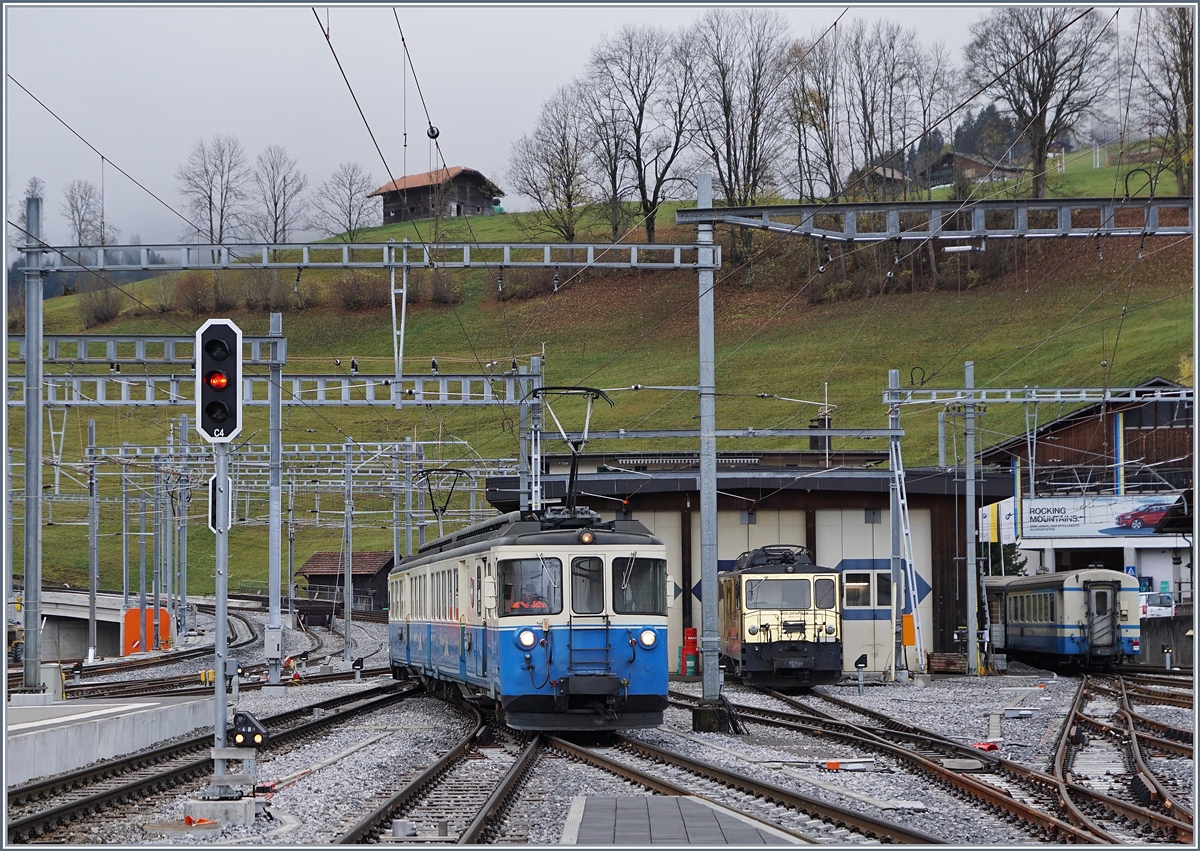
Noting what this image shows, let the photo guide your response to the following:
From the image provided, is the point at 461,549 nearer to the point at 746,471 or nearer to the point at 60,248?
the point at 60,248

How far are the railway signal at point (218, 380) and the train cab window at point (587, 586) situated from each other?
647cm

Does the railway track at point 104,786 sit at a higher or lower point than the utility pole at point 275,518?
lower

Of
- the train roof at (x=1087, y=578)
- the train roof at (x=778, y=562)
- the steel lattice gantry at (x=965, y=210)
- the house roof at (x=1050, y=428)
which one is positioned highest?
the steel lattice gantry at (x=965, y=210)

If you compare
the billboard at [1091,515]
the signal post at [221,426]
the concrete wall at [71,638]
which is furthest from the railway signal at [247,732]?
the concrete wall at [71,638]

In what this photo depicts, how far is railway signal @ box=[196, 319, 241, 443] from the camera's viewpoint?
420 inches

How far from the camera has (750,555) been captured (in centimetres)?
2728

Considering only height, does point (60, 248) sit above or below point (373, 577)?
above

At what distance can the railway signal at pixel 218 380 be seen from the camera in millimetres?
10664

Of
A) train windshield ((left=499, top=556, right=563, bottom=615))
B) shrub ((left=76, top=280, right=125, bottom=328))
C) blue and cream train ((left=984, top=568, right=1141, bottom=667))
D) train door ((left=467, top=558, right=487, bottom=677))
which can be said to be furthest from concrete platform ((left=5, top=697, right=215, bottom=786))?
shrub ((left=76, top=280, right=125, bottom=328))

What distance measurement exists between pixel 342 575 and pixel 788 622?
44725 mm

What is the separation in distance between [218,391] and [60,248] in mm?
10592

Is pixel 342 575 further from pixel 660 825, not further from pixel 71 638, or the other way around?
pixel 660 825

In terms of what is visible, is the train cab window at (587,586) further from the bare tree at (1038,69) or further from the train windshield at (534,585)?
the bare tree at (1038,69)

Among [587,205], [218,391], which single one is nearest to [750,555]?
[218,391]
